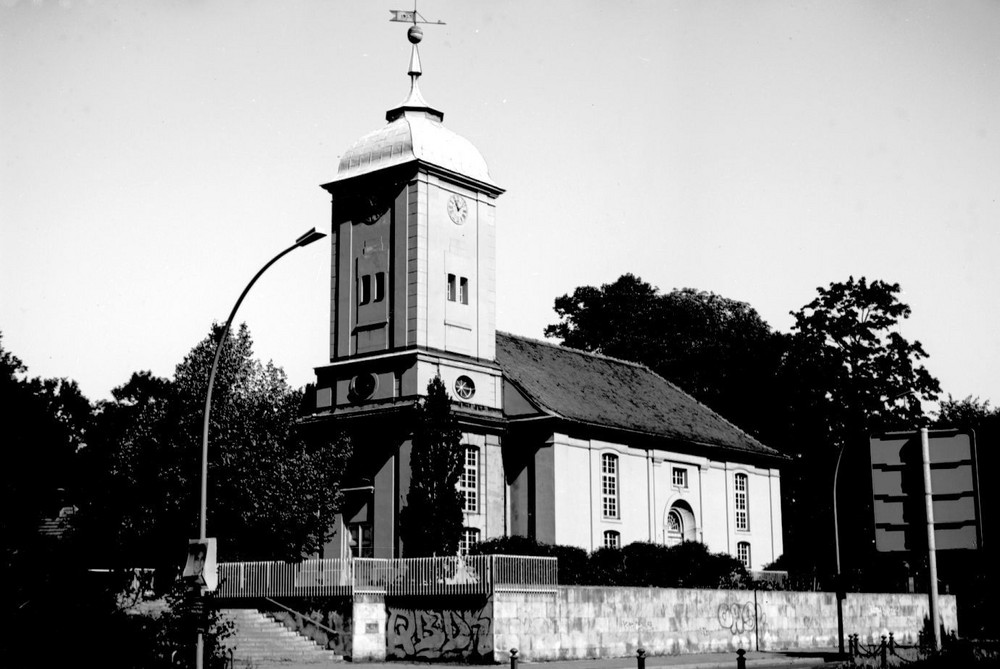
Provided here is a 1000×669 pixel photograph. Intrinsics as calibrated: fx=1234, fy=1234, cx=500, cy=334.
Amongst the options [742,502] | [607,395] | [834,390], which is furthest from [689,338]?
[607,395]

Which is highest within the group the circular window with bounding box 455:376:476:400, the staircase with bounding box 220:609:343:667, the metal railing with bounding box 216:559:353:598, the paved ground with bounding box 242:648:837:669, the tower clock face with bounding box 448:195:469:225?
the tower clock face with bounding box 448:195:469:225

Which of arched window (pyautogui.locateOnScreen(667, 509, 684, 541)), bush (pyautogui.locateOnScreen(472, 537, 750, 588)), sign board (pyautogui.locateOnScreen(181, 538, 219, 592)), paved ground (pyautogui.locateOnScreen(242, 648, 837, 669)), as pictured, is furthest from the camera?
arched window (pyautogui.locateOnScreen(667, 509, 684, 541))

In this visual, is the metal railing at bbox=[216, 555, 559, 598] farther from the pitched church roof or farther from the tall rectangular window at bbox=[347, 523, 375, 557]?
the pitched church roof

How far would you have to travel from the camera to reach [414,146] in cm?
4306

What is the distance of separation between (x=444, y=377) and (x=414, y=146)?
8137 millimetres

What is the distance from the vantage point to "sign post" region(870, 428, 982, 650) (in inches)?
276

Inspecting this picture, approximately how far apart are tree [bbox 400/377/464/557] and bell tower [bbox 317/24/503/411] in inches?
150

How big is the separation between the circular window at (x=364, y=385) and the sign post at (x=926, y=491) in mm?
36109

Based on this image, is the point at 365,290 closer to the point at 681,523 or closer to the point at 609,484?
the point at 609,484

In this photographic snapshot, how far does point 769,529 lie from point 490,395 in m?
17.8

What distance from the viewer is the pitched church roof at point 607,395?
156ft

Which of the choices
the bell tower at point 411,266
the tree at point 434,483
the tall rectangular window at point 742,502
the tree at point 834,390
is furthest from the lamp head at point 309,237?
the tree at point 834,390

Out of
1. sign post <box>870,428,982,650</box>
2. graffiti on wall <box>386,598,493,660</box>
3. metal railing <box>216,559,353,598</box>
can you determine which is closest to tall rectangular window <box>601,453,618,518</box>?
graffiti on wall <box>386,598,493,660</box>

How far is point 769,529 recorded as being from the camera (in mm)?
56062
